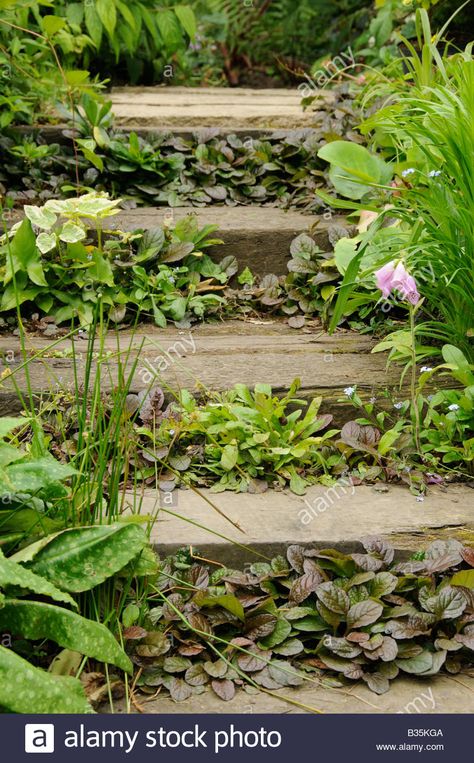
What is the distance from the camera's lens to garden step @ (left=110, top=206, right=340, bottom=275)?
151 inches

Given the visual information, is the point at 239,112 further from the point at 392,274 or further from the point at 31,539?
the point at 31,539

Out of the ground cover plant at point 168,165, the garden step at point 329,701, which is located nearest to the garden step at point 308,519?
the garden step at point 329,701

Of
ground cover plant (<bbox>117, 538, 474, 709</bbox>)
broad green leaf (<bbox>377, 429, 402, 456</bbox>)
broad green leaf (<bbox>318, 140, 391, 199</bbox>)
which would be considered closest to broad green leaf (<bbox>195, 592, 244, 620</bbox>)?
ground cover plant (<bbox>117, 538, 474, 709</bbox>)

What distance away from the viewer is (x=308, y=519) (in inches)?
102

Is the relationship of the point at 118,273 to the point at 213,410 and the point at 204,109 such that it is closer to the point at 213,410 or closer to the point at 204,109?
the point at 213,410

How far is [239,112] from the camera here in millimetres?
5023

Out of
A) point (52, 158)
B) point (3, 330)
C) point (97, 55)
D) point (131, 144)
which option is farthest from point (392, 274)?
point (97, 55)

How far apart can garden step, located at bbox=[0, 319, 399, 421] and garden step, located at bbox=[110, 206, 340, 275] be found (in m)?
0.53

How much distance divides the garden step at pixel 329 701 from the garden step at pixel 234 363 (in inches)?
43.9

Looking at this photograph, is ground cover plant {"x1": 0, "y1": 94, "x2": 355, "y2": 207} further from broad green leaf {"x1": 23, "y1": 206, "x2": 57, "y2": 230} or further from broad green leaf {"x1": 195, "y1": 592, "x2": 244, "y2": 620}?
broad green leaf {"x1": 195, "y1": 592, "x2": 244, "y2": 620}

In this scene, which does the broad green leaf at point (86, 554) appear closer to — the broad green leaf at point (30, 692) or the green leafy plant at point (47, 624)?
the green leafy plant at point (47, 624)

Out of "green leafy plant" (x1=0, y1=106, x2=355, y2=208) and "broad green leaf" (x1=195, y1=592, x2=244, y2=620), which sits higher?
→ "green leafy plant" (x1=0, y1=106, x2=355, y2=208)

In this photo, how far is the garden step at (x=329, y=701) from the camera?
2082 mm

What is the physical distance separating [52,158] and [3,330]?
46.2 inches
